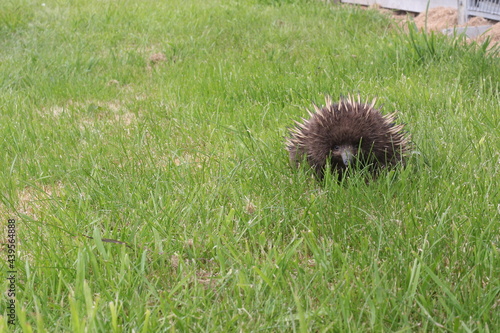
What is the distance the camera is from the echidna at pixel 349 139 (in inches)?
120

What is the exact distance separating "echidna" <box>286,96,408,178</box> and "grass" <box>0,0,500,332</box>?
0.15 m

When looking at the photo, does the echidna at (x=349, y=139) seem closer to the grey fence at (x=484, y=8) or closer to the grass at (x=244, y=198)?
the grass at (x=244, y=198)

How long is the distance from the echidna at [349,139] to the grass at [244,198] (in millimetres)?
148

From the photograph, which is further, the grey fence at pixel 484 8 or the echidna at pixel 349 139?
the grey fence at pixel 484 8

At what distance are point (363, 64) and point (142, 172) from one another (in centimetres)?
265

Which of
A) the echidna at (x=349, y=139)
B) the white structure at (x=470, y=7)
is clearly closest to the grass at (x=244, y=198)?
the echidna at (x=349, y=139)

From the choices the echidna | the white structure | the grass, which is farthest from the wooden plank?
the echidna

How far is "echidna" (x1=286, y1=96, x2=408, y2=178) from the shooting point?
305 centimetres

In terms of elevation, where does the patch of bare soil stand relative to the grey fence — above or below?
below

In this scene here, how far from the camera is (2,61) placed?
612 cm

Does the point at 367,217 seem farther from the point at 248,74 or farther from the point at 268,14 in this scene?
the point at 268,14

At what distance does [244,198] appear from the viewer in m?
2.74

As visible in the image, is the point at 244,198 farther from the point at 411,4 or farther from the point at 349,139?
the point at 411,4

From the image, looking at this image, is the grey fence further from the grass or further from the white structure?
the grass
